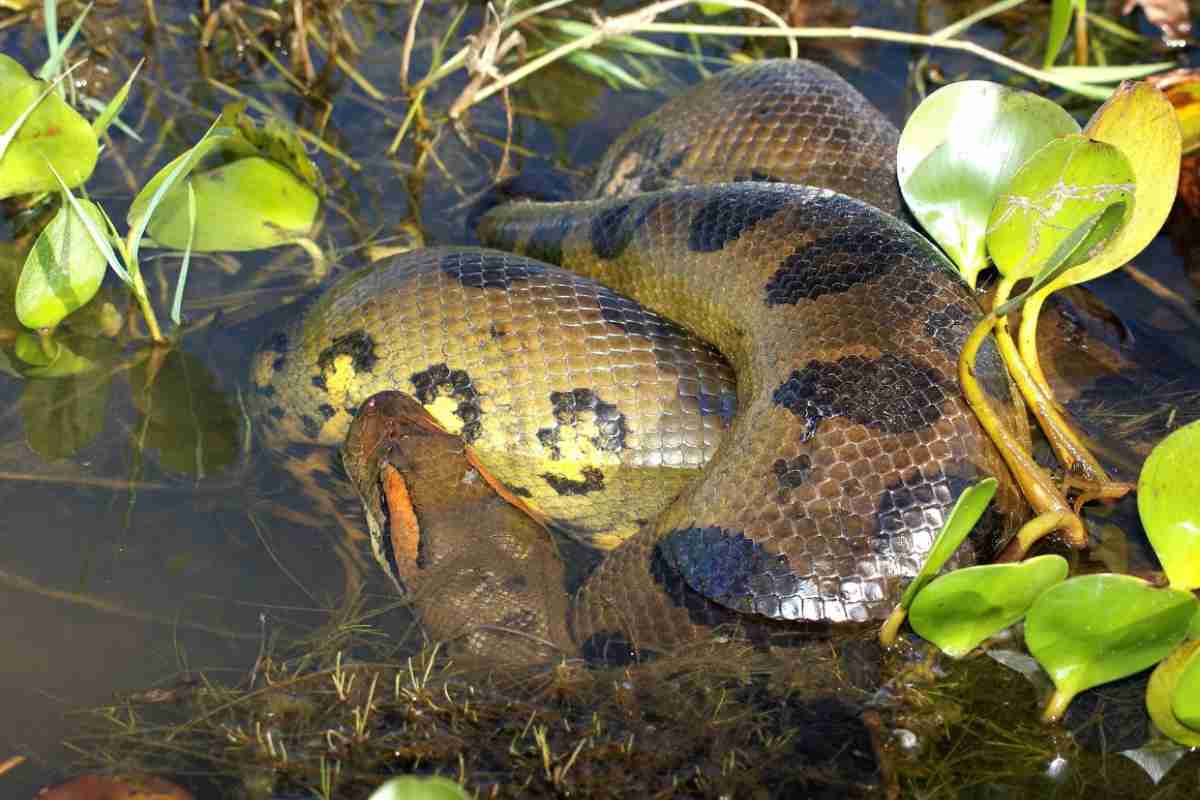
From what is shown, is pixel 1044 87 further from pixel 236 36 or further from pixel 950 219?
pixel 236 36

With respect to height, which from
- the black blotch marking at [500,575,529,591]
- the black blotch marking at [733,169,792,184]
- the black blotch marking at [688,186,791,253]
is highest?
the black blotch marking at [688,186,791,253]

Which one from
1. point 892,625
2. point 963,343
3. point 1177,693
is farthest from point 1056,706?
point 963,343

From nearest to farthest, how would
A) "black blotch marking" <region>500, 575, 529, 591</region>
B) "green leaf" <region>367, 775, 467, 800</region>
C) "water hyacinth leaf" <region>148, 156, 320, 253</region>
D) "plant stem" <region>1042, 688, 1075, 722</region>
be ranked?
"green leaf" <region>367, 775, 467, 800</region>, "plant stem" <region>1042, 688, 1075, 722</region>, "black blotch marking" <region>500, 575, 529, 591</region>, "water hyacinth leaf" <region>148, 156, 320, 253</region>

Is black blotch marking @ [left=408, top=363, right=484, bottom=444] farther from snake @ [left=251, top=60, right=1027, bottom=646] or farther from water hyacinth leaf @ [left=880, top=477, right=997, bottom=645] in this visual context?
water hyacinth leaf @ [left=880, top=477, right=997, bottom=645]

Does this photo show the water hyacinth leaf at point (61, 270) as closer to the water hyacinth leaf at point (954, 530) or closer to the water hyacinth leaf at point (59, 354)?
the water hyacinth leaf at point (59, 354)

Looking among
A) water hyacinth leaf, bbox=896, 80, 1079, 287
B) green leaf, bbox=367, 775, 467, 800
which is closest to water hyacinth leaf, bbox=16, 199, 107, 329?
green leaf, bbox=367, 775, 467, 800

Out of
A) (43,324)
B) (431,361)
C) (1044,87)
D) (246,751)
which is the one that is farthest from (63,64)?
(1044,87)
